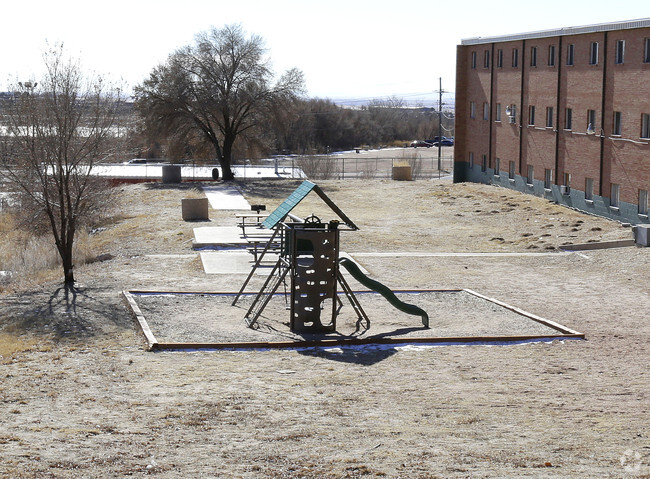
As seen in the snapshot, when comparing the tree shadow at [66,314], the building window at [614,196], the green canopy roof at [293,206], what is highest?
the green canopy roof at [293,206]

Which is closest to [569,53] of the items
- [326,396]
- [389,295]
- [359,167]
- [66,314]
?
[389,295]

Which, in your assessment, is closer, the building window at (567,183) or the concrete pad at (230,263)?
the concrete pad at (230,263)

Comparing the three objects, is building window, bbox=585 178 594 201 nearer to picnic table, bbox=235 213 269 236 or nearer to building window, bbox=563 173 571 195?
building window, bbox=563 173 571 195

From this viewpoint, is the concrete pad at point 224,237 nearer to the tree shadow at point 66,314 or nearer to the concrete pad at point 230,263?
the concrete pad at point 230,263

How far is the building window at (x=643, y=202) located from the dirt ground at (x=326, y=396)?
1048cm

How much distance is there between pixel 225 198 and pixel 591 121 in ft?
54.2

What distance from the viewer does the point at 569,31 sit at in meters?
36.7

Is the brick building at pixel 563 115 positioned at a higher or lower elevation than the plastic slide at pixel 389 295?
higher

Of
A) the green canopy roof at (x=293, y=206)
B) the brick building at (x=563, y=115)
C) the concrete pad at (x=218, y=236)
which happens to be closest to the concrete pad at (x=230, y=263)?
the concrete pad at (x=218, y=236)

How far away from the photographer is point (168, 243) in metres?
26.3

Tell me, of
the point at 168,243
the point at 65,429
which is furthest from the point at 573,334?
the point at 168,243

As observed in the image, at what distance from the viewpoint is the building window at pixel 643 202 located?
102 feet

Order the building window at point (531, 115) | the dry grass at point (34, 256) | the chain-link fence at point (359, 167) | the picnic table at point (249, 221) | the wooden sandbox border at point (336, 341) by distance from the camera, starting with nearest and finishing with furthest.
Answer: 1. the wooden sandbox border at point (336, 341)
2. the dry grass at point (34, 256)
3. the picnic table at point (249, 221)
4. the building window at point (531, 115)
5. the chain-link fence at point (359, 167)

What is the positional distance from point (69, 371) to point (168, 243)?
47.6 ft
